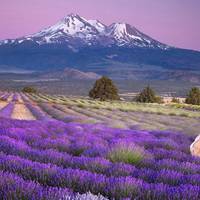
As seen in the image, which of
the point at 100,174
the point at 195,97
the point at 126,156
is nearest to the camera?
the point at 100,174

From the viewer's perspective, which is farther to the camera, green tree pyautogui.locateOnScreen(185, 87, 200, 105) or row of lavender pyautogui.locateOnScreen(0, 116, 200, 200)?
green tree pyautogui.locateOnScreen(185, 87, 200, 105)

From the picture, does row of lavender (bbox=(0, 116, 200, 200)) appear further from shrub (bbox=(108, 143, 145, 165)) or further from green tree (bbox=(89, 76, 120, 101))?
green tree (bbox=(89, 76, 120, 101))

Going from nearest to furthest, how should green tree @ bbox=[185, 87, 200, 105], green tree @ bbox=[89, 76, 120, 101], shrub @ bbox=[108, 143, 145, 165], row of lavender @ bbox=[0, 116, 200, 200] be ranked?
row of lavender @ bbox=[0, 116, 200, 200], shrub @ bbox=[108, 143, 145, 165], green tree @ bbox=[89, 76, 120, 101], green tree @ bbox=[185, 87, 200, 105]

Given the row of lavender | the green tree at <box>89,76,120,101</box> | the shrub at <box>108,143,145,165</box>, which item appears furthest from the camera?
the green tree at <box>89,76,120,101</box>

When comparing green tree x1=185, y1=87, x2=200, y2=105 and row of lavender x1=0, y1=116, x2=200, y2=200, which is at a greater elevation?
row of lavender x1=0, y1=116, x2=200, y2=200

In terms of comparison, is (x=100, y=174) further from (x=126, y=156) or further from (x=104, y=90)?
(x=104, y=90)

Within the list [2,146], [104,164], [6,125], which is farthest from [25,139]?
[104,164]

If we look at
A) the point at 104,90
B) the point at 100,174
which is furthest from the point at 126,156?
the point at 104,90

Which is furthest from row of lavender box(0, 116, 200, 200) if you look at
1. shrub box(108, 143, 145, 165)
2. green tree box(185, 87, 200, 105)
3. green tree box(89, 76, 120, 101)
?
green tree box(185, 87, 200, 105)

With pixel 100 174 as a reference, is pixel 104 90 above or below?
below

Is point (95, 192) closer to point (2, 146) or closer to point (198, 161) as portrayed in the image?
point (2, 146)

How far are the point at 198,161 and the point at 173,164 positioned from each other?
1.20m

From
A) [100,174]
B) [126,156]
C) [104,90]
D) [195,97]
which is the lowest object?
[195,97]

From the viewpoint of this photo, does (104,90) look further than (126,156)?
Yes
